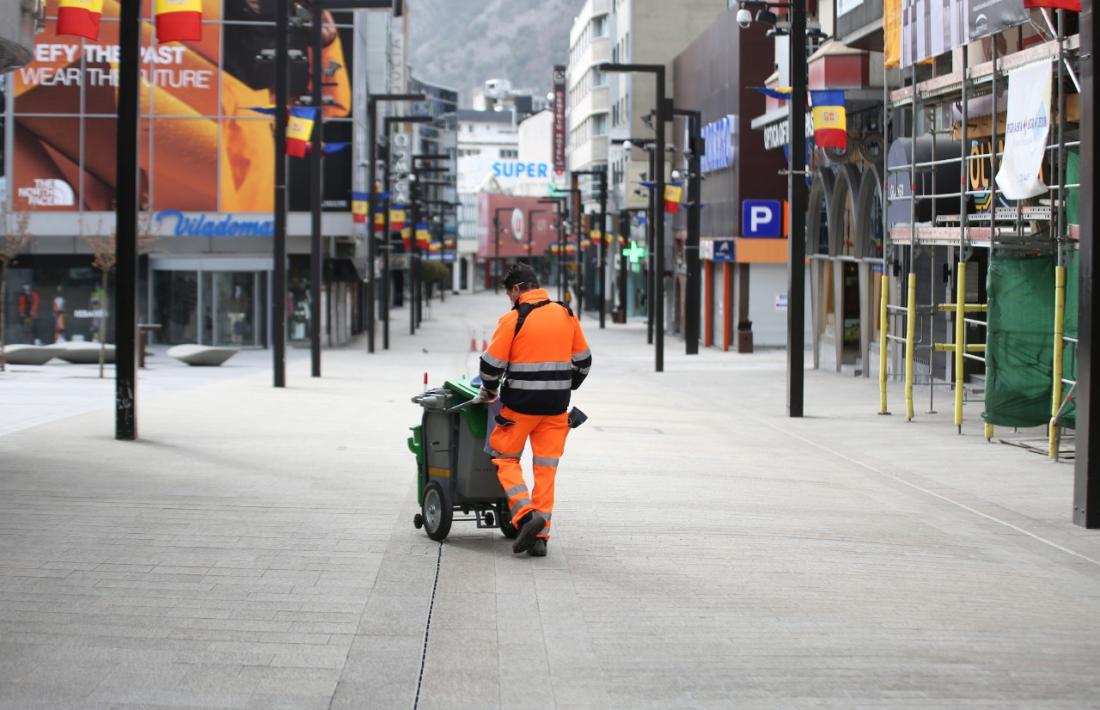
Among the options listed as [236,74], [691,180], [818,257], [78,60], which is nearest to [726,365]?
[818,257]

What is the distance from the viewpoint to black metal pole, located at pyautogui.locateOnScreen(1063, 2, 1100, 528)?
11.3 meters

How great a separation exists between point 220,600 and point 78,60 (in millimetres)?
42187

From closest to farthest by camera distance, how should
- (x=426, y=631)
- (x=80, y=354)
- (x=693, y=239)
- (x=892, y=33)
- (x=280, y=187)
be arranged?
(x=426, y=631), (x=892, y=33), (x=280, y=187), (x=80, y=354), (x=693, y=239)

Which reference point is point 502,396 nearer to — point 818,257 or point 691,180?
point 818,257

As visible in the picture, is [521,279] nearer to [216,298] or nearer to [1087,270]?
[1087,270]

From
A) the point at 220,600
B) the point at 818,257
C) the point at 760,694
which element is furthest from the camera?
the point at 818,257

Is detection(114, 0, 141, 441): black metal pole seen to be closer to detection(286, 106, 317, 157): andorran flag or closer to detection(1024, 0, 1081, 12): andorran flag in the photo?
detection(1024, 0, 1081, 12): andorran flag

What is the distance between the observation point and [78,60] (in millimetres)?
47938

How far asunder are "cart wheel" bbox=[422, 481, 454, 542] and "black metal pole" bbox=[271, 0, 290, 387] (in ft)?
56.8

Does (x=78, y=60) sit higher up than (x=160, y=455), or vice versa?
(x=78, y=60)

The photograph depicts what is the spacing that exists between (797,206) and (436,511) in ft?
43.2

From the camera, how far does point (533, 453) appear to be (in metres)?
10.1

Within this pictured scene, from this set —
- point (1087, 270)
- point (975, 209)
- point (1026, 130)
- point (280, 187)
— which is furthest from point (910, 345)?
point (280, 187)

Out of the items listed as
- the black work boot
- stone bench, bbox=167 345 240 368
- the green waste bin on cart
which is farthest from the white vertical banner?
stone bench, bbox=167 345 240 368
